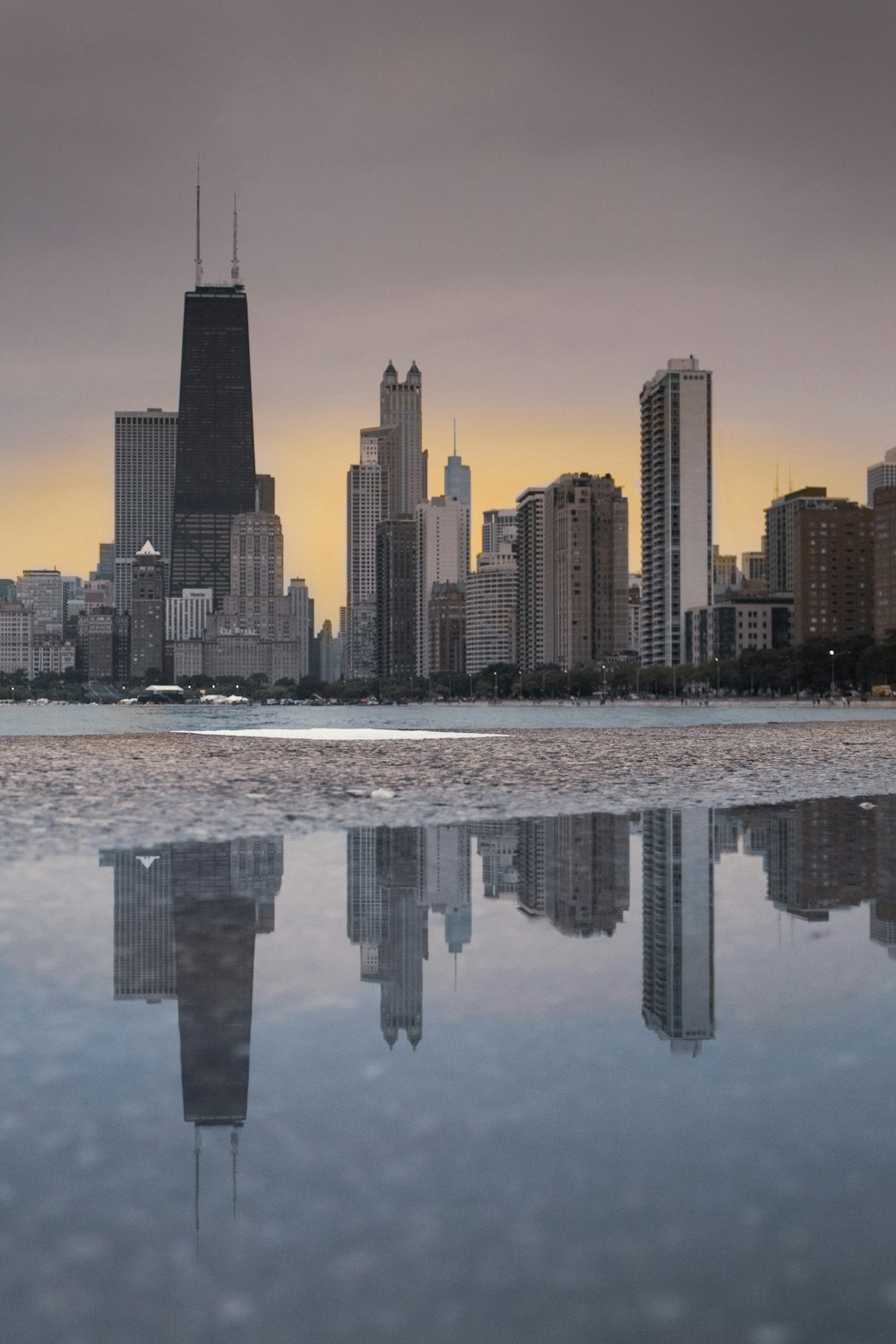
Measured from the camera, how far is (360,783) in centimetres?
2938

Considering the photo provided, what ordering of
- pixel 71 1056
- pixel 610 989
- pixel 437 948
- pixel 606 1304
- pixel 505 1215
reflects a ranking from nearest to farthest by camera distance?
pixel 606 1304, pixel 505 1215, pixel 71 1056, pixel 610 989, pixel 437 948

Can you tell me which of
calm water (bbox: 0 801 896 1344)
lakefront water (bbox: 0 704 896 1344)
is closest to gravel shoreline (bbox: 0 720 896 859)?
lakefront water (bbox: 0 704 896 1344)

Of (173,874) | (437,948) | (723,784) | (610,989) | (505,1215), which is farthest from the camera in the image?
(723,784)

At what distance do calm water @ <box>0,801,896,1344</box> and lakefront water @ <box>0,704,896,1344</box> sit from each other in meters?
0.02

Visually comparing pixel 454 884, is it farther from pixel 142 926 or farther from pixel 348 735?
pixel 348 735

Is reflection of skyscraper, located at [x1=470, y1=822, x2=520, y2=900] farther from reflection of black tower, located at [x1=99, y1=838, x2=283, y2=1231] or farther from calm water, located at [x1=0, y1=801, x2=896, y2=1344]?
reflection of black tower, located at [x1=99, y1=838, x2=283, y2=1231]

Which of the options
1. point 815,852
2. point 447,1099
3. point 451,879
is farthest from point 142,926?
point 815,852

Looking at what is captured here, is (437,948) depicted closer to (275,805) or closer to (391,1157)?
(391,1157)

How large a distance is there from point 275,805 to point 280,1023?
15.5m

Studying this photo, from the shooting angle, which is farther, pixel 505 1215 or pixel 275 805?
pixel 275 805

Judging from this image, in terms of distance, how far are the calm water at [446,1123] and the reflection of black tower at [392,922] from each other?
0.06 meters

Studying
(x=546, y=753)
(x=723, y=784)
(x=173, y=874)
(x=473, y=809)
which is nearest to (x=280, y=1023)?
(x=173, y=874)

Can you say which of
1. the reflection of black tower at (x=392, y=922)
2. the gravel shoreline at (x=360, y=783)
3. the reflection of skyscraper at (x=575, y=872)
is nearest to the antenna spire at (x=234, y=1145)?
the reflection of black tower at (x=392, y=922)

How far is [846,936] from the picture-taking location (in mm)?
10703
